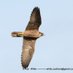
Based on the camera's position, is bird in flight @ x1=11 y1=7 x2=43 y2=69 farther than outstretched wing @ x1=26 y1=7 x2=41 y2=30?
No

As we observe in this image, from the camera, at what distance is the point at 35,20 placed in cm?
1881

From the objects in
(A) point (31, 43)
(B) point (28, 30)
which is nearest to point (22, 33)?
(B) point (28, 30)

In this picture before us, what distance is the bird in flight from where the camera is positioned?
1830 cm

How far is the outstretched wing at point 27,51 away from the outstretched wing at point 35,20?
0.85 meters

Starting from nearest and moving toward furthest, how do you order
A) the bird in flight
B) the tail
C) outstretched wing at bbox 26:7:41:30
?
the bird in flight, outstretched wing at bbox 26:7:41:30, the tail

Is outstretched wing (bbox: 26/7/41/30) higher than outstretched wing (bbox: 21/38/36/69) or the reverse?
higher

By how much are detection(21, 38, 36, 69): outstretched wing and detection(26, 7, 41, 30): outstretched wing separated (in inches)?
33.3

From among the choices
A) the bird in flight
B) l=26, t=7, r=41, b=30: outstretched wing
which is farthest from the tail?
l=26, t=7, r=41, b=30: outstretched wing

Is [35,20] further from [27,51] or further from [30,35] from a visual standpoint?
[27,51]

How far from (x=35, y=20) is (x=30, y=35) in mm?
970

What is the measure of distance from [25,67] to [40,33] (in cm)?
215

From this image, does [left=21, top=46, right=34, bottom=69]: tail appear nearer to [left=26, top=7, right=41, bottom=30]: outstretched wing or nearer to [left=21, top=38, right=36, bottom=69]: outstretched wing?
[left=21, top=38, right=36, bottom=69]: outstretched wing

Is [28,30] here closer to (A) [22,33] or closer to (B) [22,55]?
(A) [22,33]

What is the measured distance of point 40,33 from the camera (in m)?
18.7
